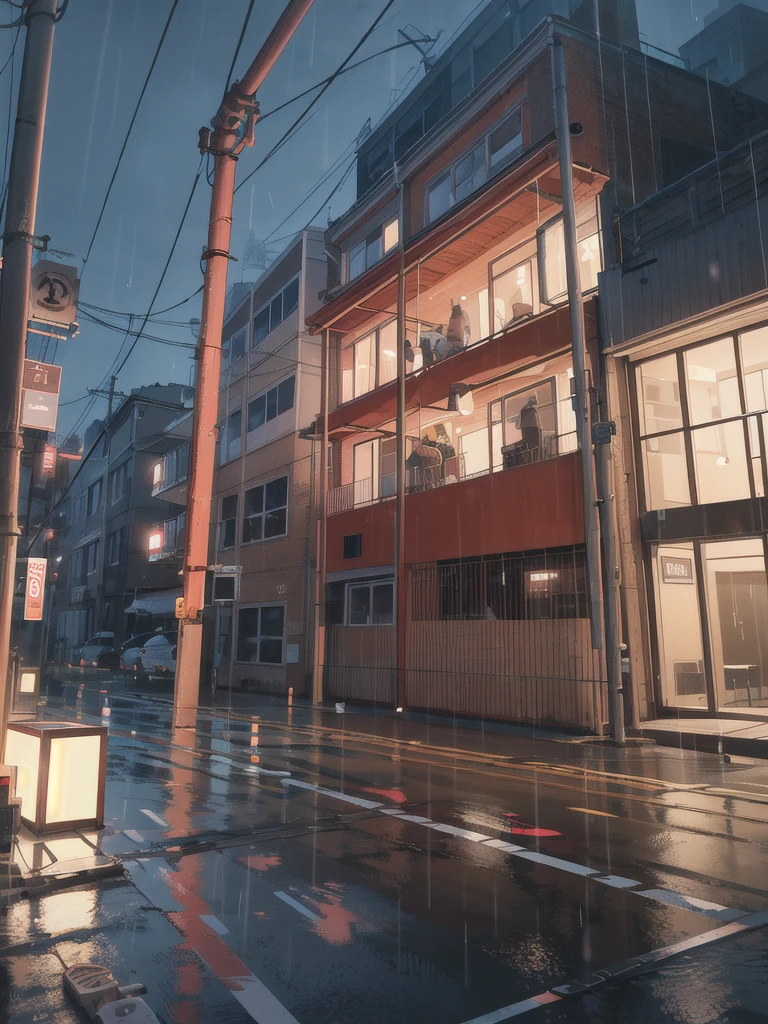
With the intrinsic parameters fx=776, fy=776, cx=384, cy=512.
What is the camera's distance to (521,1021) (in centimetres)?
348

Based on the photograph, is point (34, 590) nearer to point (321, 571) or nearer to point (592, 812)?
point (321, 571)

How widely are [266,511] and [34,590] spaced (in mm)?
9631

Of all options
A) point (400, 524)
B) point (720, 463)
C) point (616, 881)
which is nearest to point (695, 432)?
point (720, 463)

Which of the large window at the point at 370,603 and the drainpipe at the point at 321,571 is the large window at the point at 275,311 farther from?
the large window at the point at 370,603

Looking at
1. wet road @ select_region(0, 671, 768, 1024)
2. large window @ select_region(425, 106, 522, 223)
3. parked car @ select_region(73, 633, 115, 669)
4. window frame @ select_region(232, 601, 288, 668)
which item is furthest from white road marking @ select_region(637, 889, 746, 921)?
Result: parked car @ select_region(73, 633, 115, 669)

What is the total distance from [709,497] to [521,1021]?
1238 centimetres

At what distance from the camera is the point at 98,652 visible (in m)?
42.2

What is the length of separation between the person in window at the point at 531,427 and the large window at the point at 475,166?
5.52m

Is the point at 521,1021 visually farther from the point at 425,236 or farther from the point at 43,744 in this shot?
the point at 425,236

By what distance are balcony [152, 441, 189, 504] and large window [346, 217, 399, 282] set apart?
1268cm

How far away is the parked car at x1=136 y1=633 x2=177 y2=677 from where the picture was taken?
30.4 meters

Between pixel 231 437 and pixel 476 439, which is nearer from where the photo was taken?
pixel 476 439

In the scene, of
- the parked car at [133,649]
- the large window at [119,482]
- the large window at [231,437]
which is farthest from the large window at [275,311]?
the large window at [119,482]

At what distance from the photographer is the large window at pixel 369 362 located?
23.7m
